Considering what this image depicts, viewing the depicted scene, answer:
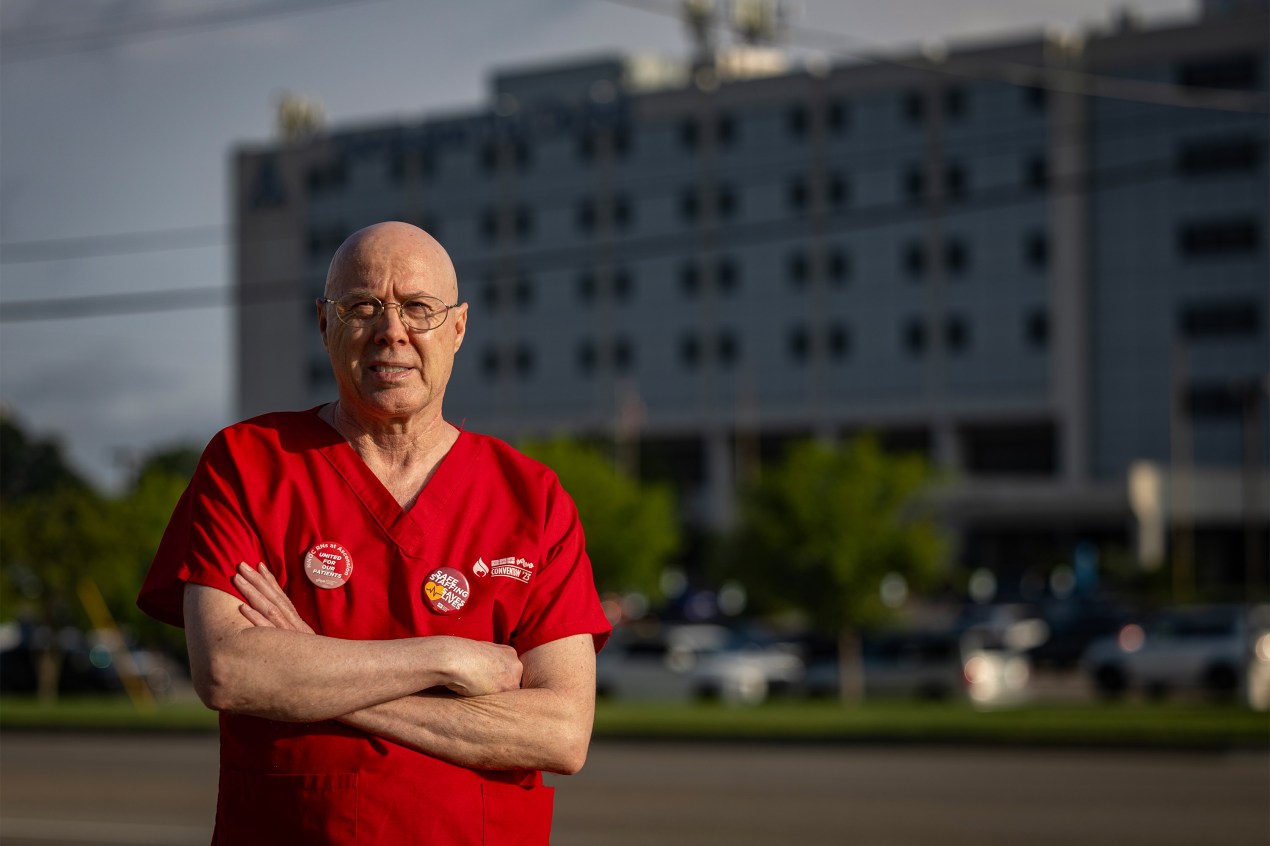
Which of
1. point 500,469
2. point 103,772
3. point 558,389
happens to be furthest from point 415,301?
point 558,389

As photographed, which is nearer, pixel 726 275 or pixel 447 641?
pixel 447 641

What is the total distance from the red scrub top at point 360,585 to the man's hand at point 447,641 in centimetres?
3

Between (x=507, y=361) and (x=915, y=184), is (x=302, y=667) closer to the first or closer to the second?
(x=915, y=184)

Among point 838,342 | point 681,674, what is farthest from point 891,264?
point 681,674

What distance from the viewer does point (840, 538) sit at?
3192 centimetres

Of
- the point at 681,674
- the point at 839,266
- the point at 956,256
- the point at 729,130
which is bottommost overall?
the point at 681,674

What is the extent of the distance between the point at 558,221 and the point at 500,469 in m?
81.3

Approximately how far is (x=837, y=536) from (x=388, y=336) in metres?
29.3

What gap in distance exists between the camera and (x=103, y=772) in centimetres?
1856

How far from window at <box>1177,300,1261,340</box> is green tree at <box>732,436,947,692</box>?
43.1m

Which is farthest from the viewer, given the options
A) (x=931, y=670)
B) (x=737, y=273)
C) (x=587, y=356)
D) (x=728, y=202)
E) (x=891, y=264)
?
(x=587, y=356)

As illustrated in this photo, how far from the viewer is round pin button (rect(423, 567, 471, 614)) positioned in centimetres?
298

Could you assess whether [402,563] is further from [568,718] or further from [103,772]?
[103,772]

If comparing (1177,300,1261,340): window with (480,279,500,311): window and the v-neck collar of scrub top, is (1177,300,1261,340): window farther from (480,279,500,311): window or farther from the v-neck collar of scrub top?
the v-neck collar of scrub top
